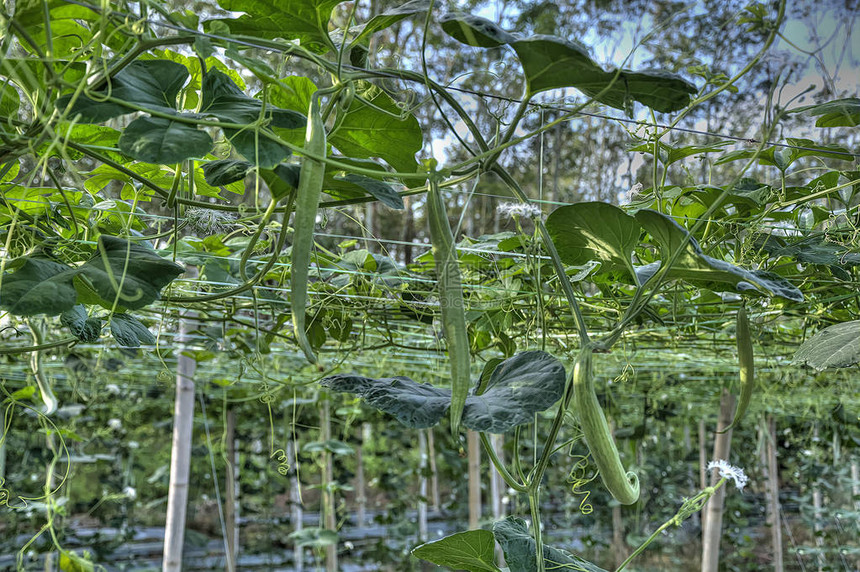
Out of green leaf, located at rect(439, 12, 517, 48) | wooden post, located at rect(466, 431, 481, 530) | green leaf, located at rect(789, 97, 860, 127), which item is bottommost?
wooden post, located at rect(466, 431, 481, 530)

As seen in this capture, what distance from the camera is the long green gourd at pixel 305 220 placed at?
449 millimetres

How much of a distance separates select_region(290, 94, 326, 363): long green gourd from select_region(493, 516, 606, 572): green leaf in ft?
1.03

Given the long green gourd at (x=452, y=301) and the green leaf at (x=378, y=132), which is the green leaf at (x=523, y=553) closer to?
the long green gourd at (x=452, y=301)

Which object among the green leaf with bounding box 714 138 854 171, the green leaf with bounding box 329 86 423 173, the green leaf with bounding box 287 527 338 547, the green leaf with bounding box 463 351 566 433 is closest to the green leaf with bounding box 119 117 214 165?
the green leaf with bounding box 329 86 423 173

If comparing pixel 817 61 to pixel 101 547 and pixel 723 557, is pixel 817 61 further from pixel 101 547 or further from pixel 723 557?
pixel 723 557

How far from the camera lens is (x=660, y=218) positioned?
0.55 meters

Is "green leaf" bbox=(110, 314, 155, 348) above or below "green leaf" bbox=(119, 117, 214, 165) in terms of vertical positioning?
below

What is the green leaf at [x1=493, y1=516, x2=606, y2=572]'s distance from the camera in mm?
662

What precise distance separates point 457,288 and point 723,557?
512cm

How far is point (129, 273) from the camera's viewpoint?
568mm

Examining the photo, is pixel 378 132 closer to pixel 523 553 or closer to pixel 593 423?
pixel 593 423

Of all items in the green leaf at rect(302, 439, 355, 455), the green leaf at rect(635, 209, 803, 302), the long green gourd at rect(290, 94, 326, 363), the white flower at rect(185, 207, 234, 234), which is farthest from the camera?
the green leaf at rect(302, 439, 355, 455)

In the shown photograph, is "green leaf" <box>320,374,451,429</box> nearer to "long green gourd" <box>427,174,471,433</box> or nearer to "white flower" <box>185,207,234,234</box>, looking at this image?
"long green gourd" <box>427,174,471,433</box>

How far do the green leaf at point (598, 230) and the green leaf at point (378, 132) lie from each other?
5.4 inches
